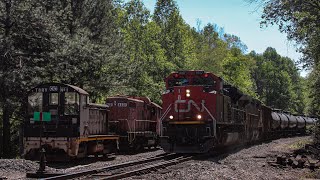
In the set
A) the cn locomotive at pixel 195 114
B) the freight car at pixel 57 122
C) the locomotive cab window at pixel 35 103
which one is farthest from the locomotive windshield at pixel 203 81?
the locomotive cab window at pixel 35 103

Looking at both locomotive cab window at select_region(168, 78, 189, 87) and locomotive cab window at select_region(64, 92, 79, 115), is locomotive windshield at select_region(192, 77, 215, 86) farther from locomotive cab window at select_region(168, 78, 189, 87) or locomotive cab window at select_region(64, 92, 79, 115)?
locomotive cab window at select_region(64, 92, 79, 115)

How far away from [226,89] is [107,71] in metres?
10.5

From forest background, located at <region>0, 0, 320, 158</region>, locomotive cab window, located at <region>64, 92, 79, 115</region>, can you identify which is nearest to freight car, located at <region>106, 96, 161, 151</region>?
forest background, located at <region>0, 0, 320, 158</region>

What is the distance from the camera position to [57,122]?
635 inches

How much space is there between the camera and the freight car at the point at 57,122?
15859 mm

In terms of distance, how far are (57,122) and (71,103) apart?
94 cm

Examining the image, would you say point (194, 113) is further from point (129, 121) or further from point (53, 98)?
point (53, 98)

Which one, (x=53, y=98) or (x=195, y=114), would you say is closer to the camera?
(x=53, y=98)

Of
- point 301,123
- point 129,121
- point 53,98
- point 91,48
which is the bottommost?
point 301,123

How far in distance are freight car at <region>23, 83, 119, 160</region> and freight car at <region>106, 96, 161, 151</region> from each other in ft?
15.4

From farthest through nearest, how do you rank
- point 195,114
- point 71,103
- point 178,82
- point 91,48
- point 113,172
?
point 91,48 < point 178,82 < point 195,114 < point 71,103 < point 113,172

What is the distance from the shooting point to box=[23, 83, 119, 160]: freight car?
15.9 metres

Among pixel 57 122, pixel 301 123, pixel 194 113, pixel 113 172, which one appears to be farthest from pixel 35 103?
pixel 301 123

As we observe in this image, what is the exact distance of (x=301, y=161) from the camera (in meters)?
14.1
